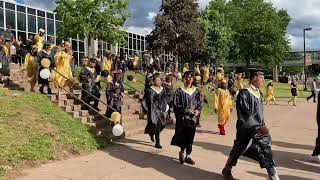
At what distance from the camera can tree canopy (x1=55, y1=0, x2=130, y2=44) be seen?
31469 mm

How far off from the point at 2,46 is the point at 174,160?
7.43 meters

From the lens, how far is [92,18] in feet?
106

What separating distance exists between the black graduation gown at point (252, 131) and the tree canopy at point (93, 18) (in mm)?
24712

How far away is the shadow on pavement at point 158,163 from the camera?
831 centimetres

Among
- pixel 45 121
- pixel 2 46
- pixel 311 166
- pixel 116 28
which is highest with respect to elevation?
pixel 116 28

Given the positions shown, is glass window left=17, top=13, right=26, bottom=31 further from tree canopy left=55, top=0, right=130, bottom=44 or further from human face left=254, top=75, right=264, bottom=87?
human face left=254, top=75, right=264, bottom=87

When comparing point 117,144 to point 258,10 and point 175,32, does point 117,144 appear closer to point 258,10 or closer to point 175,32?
point 175,32

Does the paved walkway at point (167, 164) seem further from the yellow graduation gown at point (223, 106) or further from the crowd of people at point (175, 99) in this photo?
the yellow graduation gown at point (223, 106)

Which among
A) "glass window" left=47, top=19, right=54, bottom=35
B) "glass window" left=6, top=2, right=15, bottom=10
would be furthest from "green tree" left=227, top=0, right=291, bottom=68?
"glass window" left=6, top=2, right=15, bottom=10

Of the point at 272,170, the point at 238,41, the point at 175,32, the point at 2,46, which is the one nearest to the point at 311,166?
the point at 272,170

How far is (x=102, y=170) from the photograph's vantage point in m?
8.41

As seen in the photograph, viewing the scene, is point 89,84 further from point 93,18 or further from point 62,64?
point 93,18

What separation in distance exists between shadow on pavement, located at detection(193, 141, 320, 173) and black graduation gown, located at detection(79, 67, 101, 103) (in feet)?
10.7

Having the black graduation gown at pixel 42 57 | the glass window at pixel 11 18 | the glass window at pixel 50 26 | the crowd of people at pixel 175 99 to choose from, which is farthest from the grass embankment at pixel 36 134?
the glass window at pixel 50 26
